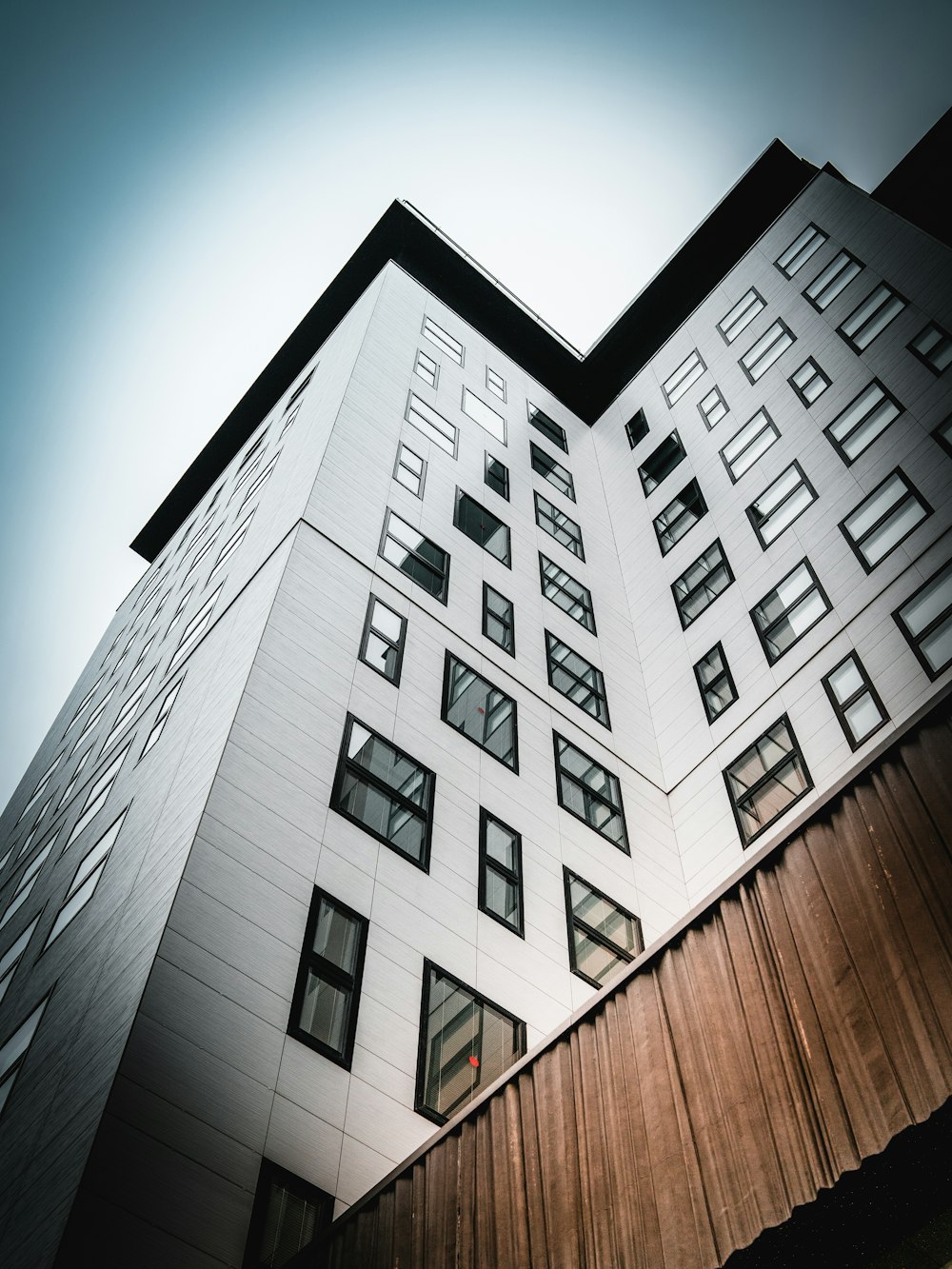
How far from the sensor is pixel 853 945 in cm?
764

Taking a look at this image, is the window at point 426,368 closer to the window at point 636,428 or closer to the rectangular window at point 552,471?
the rectangular window at point 552,471

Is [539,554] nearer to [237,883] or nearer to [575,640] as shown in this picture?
[575,640]

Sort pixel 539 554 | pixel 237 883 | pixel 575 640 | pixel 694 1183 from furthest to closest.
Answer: pixel 539 554 → pixel 575 640 → pixel 237 883 → pixel 694 1183

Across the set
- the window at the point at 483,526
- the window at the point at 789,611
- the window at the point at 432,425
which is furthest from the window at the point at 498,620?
the window at the point at 432,425

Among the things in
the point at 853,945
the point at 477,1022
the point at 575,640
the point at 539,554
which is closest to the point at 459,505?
the point at 539,554

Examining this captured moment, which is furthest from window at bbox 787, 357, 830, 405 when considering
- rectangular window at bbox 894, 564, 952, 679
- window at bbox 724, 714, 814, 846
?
window at bbox 724, 714, 814, 846

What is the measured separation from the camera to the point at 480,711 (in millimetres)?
21031

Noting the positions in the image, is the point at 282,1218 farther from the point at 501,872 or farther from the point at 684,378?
the point at 684,378

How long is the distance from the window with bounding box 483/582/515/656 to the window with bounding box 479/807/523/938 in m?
6.10

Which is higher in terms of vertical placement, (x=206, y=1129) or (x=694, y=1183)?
(x=694, y=1183)

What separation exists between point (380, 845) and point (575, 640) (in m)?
12.0

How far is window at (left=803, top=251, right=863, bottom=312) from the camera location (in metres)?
31.5

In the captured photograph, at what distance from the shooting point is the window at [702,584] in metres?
27.0

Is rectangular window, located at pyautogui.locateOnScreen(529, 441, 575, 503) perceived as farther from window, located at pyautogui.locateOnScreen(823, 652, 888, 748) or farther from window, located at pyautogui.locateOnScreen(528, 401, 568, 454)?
window, located at pyautogui.locateOnScreen(823, 652, 888, 748)
